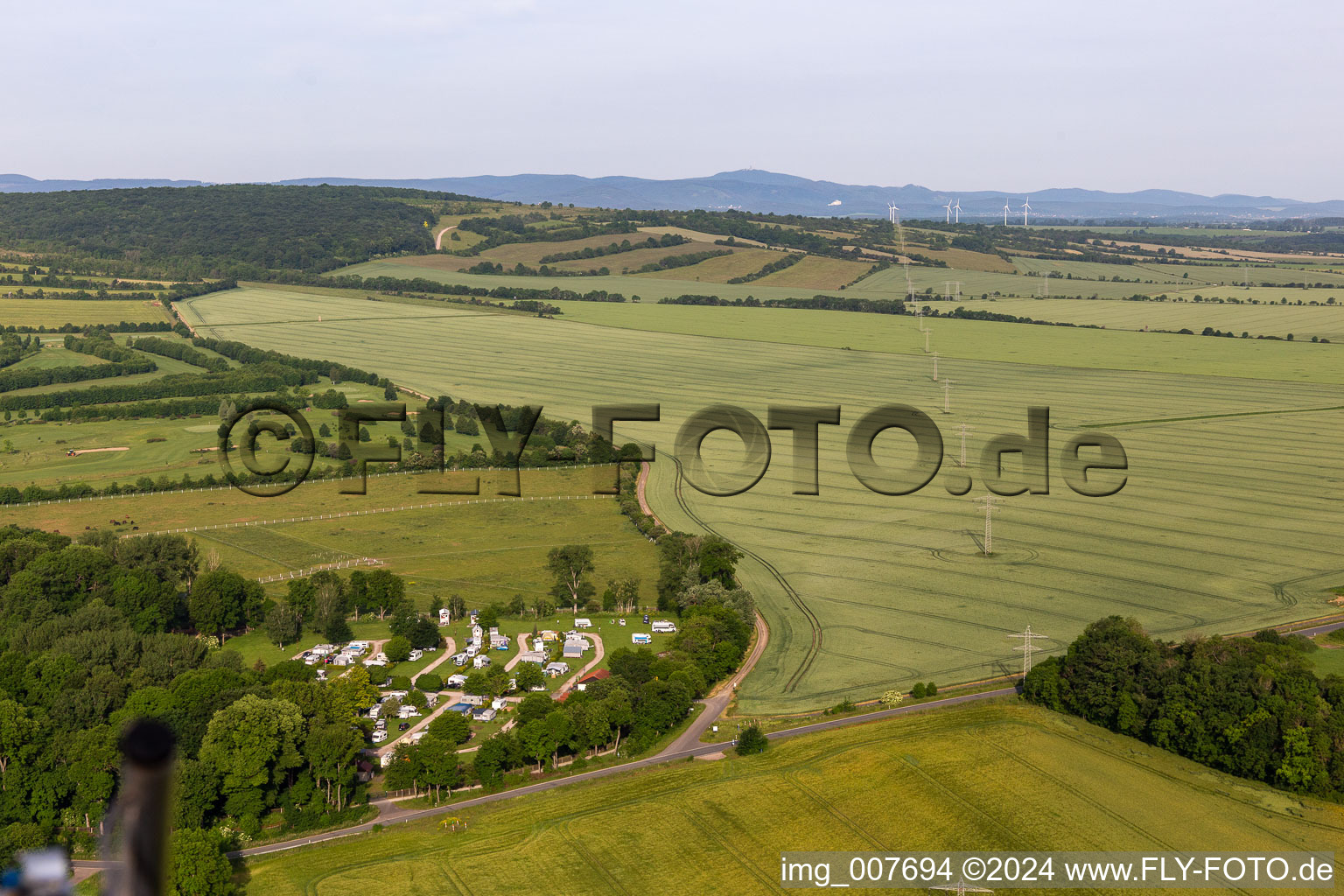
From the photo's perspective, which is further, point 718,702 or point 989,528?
point 989,528

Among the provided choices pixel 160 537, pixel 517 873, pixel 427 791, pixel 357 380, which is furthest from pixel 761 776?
pixel 357 380

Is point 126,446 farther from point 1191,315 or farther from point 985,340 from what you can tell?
point 1191,315

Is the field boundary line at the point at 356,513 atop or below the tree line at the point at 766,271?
below

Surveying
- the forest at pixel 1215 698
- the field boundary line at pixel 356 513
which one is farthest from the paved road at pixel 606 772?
the field boundary line at pixel 356 513

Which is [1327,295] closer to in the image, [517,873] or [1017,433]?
[1017,433]

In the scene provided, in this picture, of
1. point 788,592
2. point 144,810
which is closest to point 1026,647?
point 788,592

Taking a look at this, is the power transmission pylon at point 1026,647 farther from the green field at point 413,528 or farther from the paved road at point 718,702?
the green field at point 413,528
